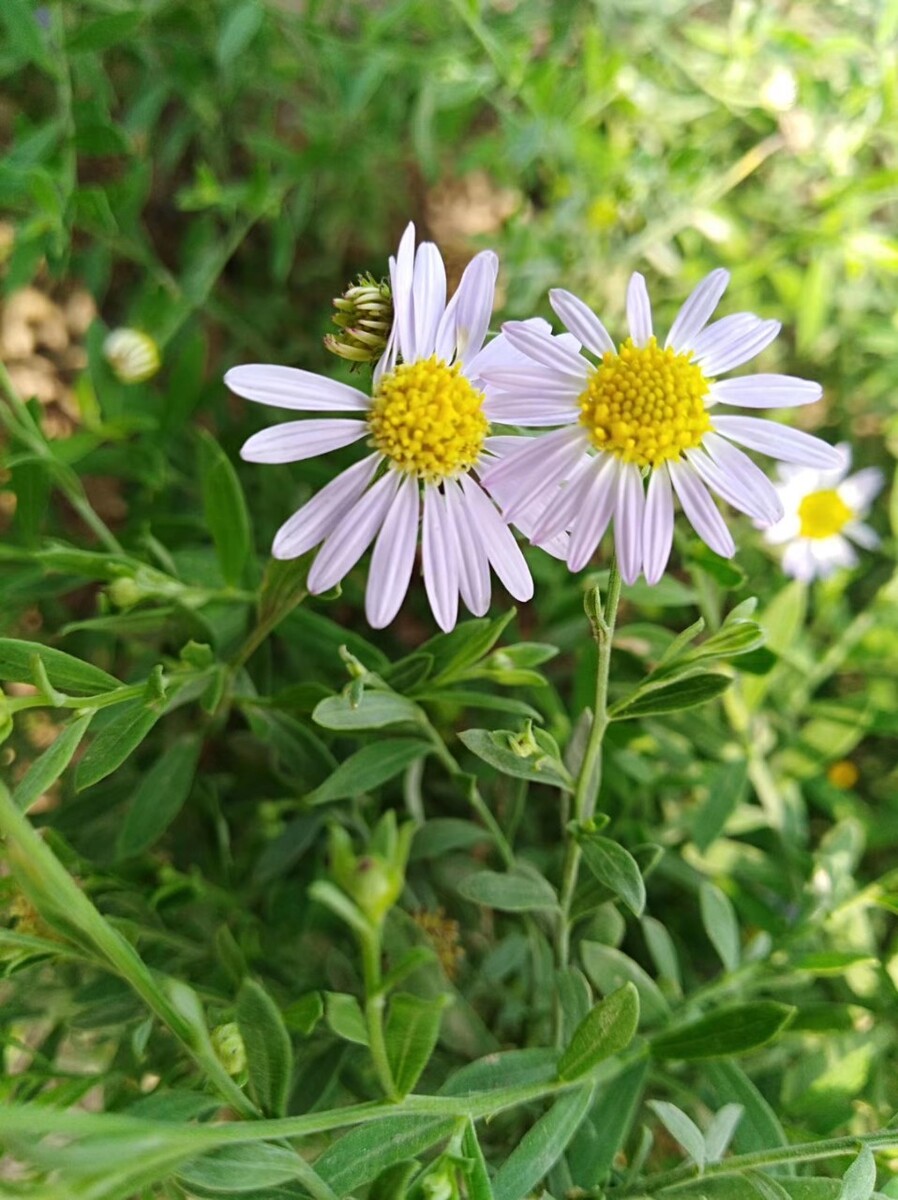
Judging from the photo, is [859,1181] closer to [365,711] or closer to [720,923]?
[720,923]

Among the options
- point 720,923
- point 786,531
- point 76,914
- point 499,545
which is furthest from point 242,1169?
point 786,531

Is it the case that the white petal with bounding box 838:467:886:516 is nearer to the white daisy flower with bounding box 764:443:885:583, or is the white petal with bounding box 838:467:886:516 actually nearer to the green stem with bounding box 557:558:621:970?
the white daisy flower with bounding box 764:443:885:583

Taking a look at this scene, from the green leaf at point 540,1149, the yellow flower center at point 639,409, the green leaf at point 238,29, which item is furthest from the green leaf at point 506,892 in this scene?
the green leaf at point 238,29

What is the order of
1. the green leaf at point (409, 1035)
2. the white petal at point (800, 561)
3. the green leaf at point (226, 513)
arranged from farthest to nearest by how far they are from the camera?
1. the white petal at point (800, 561)
2. the green leaf at point (226, 513)
3. the green leaf at point (409, 1035)

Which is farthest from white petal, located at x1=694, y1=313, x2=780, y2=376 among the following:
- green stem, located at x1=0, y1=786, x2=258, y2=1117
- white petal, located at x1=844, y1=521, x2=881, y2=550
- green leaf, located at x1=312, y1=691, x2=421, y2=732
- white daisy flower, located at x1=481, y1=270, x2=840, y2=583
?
white petal, located at x1=844, y1=521, x2=881, y2=550

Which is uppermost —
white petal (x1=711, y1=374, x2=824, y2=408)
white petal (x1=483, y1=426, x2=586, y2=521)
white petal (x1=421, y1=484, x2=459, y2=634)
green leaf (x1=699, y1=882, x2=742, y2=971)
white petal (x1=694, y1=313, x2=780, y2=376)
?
white petal (x1=694, y1=313, x2=780, y2=376)

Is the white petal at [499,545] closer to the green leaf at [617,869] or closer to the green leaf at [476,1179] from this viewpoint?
the green leaf at [617,869]
